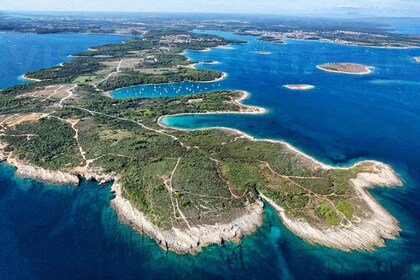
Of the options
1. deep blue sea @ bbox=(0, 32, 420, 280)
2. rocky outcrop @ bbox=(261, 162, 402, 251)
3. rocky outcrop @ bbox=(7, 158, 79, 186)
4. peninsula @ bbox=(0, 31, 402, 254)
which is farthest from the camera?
rocky outcrop @ bbox=(7, 158, 79, 186)

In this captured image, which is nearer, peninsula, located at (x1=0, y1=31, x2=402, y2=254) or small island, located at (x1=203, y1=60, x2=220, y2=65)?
peninsula, located at (x1=0, y1=31, x2=402, y2=254)

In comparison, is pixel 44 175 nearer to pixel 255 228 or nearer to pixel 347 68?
pixel 255 228

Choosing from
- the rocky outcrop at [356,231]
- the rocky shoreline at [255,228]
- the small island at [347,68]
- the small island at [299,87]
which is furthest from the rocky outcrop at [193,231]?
the small island at [347,68]

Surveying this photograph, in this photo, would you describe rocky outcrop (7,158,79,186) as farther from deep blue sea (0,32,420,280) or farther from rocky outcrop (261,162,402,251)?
rocky outcrop (261,162,402,251)

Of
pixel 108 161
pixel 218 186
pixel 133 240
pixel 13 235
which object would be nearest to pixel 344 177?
pixel 218 186

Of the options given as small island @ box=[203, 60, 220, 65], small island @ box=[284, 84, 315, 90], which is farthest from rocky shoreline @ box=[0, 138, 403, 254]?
small island @ box=[203, 60, 220, 65]

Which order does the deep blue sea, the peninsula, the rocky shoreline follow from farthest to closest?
the peninsula
the rocky shoreline
the deep blue sea
